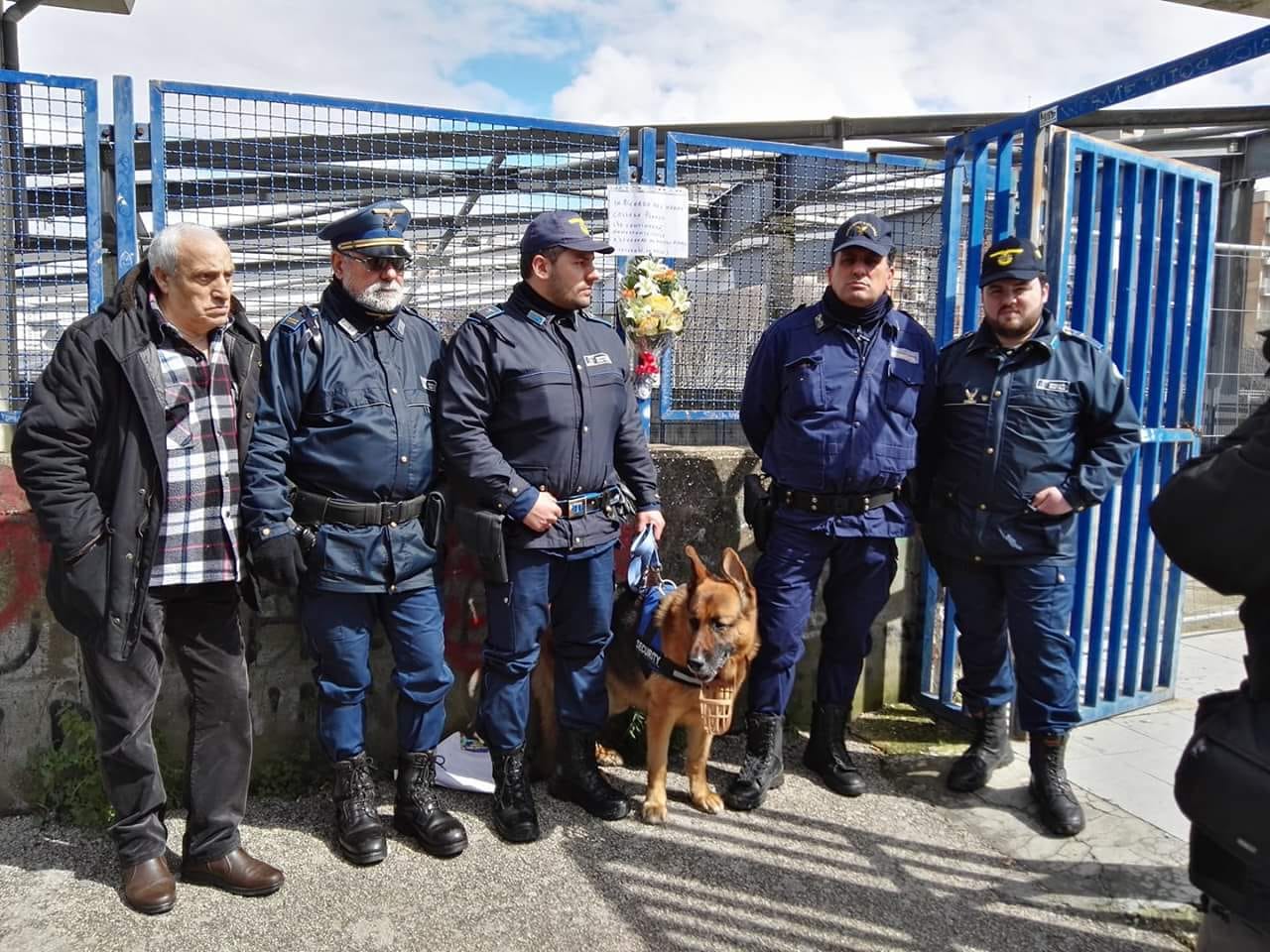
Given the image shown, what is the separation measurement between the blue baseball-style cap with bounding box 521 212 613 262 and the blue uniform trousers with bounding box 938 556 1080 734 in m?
2.00

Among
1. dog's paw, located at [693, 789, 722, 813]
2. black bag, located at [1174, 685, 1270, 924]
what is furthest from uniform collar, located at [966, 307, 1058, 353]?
dog's paw, located at [693, 789, 722, 813]

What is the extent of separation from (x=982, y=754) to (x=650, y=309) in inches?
95.8

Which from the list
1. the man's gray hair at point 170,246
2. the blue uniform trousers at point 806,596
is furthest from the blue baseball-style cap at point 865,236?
the man's gray hair at point 170,246

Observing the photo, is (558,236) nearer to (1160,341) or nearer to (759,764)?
(759,764)

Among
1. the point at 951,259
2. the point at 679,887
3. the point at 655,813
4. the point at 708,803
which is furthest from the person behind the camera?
the point at 951,259

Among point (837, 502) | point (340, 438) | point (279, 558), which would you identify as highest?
point (340, 438)

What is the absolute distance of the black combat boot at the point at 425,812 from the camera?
3.47 metres

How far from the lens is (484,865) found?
3.44m

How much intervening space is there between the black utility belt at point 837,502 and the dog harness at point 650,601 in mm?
627

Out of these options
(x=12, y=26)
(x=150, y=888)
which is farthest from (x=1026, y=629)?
(x=12, y=26)

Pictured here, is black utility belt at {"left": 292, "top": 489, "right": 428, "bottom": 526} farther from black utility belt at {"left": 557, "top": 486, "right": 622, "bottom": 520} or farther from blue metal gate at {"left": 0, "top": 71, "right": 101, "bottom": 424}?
blue metal gate at {"left": 0, "top": 71, "right": 101, "bottom": 424}

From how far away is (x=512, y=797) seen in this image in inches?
144

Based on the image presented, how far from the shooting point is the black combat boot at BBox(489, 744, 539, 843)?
3605 mm

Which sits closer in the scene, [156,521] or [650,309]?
[156,521]
